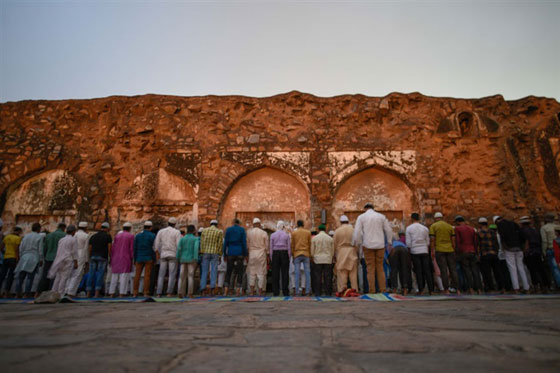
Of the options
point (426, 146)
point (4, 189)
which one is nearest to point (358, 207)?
point (426, 146)

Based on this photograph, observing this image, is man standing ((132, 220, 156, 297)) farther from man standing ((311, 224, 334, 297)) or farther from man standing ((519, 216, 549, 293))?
man standing ((519, 216, 549, 293))

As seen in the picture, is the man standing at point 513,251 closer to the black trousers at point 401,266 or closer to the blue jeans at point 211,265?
the black trousers at point 401,266

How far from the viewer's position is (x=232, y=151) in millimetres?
10391

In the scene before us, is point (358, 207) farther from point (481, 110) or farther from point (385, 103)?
point (481, 110)

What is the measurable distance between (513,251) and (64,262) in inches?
358

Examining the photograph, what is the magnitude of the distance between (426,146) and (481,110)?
7.15 feet

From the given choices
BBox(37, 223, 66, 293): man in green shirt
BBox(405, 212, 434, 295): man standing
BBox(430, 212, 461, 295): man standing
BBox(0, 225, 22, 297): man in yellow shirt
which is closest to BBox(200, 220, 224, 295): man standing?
BBox(37, 223, 66, 293): man in green shirt

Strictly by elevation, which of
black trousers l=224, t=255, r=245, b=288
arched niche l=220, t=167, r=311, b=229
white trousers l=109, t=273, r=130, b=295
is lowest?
white trousers l=109, t=273, r=130, b=295

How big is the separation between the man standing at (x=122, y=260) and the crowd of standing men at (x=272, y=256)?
0.02 meters

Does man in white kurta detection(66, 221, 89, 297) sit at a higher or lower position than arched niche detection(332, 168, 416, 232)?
lower

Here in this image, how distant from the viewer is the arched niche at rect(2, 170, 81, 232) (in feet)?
33.4

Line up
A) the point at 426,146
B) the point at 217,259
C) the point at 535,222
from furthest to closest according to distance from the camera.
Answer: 1. the point at 426,146
2. the point at 535,222
3. the point at 217,259

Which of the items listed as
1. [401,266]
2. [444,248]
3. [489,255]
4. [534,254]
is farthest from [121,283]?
[534,254]

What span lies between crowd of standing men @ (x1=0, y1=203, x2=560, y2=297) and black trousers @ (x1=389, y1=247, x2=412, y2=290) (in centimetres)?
2
